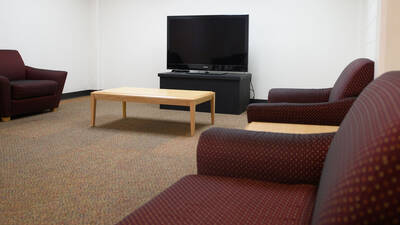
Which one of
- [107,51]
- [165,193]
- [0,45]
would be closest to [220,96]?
[107,51]

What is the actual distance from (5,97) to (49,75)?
78 cm

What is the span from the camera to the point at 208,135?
4.11 ft

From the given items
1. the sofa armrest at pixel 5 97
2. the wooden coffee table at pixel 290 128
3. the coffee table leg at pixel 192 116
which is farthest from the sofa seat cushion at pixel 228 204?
the sofa armrest at pixel 5 97

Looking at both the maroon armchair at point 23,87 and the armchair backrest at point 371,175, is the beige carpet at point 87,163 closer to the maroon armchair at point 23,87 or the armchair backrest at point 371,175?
the maroon armchair at point 23,87

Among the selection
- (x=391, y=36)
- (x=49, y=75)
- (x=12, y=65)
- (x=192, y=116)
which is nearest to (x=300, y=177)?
(x=391, y=36)

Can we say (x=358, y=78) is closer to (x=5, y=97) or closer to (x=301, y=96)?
(x=301, y=96)

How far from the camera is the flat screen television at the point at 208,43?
176 inches

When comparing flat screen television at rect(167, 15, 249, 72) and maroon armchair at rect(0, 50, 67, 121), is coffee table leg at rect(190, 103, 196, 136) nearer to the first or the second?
flat screen television at rect(167, 15, 249, 72)

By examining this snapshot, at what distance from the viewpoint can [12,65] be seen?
4.15 metres

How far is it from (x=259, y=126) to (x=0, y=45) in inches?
142

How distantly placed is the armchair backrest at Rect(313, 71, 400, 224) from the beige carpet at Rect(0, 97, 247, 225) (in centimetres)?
120

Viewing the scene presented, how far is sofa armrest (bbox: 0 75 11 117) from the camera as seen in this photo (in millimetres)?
3525

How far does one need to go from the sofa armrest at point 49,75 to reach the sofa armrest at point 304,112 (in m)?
2.83

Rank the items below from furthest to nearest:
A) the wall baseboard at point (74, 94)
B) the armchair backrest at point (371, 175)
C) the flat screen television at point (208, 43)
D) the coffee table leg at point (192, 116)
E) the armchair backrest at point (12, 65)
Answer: the wall baseboard at point (74, 94) → the flat screen television at point (208, 43) → the armchair backrest at point (12, 65) → the coffee table leg at point (192, 116) → the armchair backrest at point (371, 175)
